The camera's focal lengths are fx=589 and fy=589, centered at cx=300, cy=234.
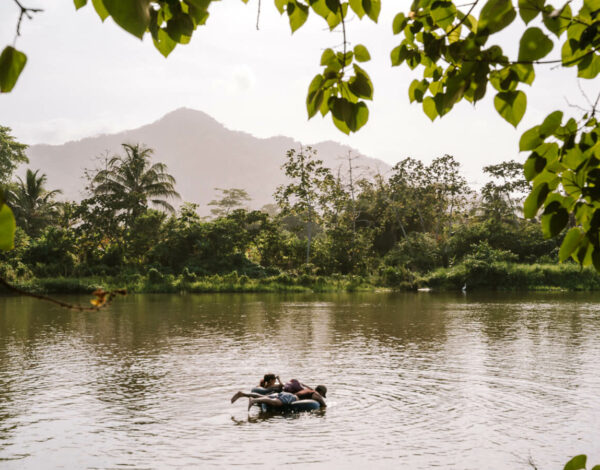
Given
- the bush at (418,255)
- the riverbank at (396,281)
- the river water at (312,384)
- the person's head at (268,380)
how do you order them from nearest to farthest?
the river water at (312,384), the person's head at (268,380), the riverbank at (396,281), the bush at (418,255)

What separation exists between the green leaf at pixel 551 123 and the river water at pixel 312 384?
6.18 metres

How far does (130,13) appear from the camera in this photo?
2.51 feet

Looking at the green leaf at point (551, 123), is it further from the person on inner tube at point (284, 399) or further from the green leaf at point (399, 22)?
the person on inner tube at point (284, 399)

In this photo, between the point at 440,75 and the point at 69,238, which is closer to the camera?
the point at 440,75

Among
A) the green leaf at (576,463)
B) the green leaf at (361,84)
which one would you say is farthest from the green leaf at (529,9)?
the green leaf at (576,463)

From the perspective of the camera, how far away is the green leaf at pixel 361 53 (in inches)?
58.2

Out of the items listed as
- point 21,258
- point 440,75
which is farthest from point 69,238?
point 440,75

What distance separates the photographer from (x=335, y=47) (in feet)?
5.08

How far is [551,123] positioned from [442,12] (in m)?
0.46

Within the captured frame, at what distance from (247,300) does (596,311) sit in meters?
14.9

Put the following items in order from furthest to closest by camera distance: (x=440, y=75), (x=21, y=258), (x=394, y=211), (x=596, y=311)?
1. (x=394, y=211)
2. (x=21, y=258)
3. (x=596, y=311)
4. (x=440, y=75)

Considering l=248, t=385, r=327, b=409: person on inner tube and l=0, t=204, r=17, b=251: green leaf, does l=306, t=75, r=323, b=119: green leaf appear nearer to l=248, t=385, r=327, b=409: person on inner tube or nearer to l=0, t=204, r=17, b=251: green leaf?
l=0, t=204, r=17, b=251: green leaf

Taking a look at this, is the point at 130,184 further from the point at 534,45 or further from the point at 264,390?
the point at 534,45

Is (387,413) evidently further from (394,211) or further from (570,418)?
(394,211)
